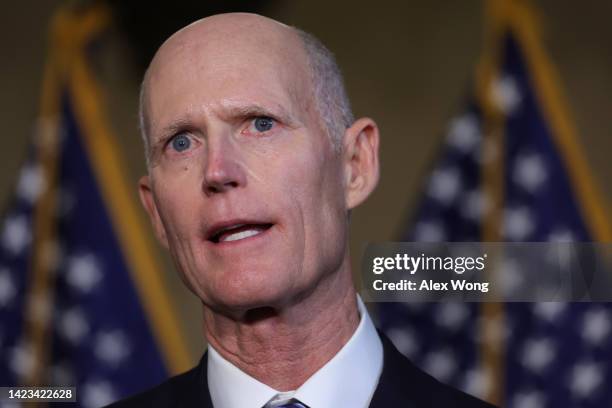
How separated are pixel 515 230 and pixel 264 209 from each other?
1.48 meters

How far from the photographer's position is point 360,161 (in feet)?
4.97

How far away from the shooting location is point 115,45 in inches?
125

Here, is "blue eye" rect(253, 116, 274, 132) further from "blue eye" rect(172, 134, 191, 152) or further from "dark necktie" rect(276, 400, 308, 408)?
"dark necktie" rect(276, 400, 308, 408)

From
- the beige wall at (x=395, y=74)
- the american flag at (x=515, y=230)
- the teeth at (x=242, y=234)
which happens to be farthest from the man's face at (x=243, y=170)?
the beige wall at (x=395, y=74)

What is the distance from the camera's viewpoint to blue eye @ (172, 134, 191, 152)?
139cm

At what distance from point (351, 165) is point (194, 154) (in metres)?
0.23

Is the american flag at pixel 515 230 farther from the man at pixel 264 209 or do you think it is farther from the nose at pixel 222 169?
the nose at pixel 222 169

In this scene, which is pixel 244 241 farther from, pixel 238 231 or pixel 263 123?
pixel 263 123

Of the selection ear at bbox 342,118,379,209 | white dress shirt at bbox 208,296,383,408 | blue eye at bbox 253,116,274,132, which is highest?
blue eye at bbox 253,116,274,132

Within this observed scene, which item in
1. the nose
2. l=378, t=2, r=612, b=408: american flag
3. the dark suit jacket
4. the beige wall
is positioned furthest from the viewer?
the beige wall

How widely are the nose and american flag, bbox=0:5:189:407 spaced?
1.43 m

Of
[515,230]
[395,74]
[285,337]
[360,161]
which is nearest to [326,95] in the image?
[360,161]

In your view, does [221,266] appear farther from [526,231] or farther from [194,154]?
[526,231]

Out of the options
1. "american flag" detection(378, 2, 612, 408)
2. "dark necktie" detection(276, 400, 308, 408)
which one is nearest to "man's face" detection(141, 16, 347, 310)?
"dark necktie" detection(276, 400, 308, 408)
